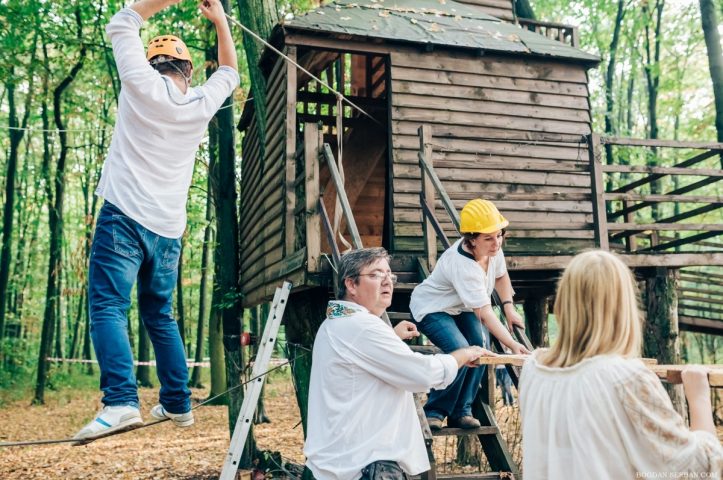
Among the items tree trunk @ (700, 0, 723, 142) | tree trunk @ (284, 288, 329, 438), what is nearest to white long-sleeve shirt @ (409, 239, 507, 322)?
tree trunk @ (284, 288, 329, 438)

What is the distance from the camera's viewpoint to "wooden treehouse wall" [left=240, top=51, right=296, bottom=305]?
8867 mm

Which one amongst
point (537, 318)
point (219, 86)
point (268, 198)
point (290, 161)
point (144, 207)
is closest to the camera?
point (144, 207)

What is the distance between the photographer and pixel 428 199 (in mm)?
7023

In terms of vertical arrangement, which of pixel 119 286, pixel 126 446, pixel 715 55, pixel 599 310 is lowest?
pixel 126 446

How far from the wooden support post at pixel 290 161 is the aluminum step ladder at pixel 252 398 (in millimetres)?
616

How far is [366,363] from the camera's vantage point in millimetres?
3188

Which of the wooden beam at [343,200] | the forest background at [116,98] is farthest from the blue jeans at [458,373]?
the forest background at [116,98]

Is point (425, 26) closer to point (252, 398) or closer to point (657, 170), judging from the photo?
point (657, 170)

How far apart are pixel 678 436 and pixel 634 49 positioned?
78.5 ft

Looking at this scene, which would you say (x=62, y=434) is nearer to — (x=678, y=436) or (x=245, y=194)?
(x=245, y=194)

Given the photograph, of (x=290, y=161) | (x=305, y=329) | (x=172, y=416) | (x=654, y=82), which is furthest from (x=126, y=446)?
(x=654, y=82)

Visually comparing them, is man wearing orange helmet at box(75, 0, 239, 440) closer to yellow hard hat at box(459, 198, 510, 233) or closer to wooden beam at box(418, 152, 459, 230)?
yellow hard hat at box(459, 198, 510, 233)

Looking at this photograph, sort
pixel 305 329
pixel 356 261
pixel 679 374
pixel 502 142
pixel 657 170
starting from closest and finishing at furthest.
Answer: pixel 679 374, pixel 356 261, pixel 657 170, pixel 305 329, pixel 502 142

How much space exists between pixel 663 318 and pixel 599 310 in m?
9.00
